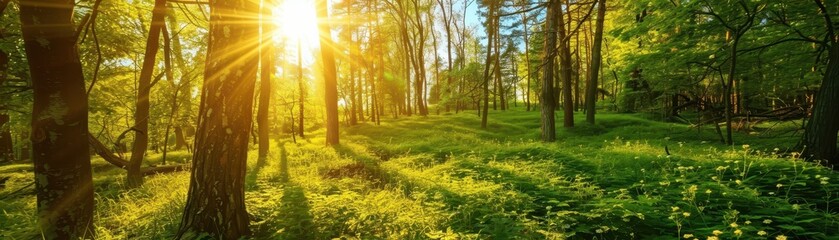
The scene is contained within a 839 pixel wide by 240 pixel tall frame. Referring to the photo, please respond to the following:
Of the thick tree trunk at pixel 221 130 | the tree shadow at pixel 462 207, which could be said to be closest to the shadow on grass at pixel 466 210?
the tree shadow at pixel 462 207

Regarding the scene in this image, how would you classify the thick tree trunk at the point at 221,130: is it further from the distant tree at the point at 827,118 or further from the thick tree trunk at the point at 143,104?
the distant tree at the point at 827,118

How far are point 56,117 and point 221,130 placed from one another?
4.79ft

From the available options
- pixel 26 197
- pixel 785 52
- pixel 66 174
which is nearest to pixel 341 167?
pixel 66 174

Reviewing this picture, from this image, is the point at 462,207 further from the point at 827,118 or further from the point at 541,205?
the point at 827,118

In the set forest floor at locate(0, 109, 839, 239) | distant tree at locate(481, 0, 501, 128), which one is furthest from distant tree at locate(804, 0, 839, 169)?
distant tree at locate(481, 0, 501, 128)

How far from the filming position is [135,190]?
24.8 ft

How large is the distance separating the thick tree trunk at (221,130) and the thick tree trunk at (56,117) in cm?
107

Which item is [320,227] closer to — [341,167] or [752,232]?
[752,232]

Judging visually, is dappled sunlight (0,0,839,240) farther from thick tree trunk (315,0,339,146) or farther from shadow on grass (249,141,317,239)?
thick tree trunk (315,0,339,146)

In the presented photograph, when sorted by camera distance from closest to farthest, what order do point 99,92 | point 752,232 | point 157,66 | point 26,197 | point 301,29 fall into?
point 752,232 → point 26,197 → point 99,92 → point 157,66 → point 301,29

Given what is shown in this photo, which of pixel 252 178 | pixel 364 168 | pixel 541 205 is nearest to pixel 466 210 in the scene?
pixel 541 205

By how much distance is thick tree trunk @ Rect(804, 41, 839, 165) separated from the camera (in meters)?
6.74

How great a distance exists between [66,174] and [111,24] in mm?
6458

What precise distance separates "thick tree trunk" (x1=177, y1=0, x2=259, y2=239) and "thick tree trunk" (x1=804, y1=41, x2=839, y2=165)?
32.0ft
